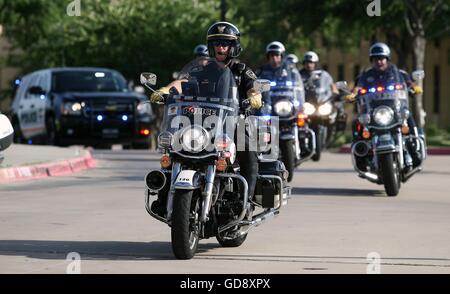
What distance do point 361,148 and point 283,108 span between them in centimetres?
254

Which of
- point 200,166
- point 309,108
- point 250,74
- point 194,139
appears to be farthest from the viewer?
point 309,108

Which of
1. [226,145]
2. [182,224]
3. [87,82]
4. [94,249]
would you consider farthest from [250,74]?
[87,82]

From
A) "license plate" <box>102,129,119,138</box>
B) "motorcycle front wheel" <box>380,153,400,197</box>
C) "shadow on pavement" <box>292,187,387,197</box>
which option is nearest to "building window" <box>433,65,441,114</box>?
"license plate" <box>102,129,119,138</box>

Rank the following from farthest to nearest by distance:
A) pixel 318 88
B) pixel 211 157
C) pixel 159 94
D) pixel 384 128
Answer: pixel 318 88
pixel 384 128
pixel 159 94
pixel 211 157

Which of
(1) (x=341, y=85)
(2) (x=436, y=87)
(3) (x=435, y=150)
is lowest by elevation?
(3) (x=435, y=150)

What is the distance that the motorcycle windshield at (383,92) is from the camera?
59.3 feet

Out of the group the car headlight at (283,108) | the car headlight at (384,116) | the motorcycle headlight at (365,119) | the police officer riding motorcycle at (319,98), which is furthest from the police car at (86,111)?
the car headlight at (384,116)

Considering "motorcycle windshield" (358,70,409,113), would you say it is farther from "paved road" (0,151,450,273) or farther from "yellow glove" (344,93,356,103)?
"paved road" (0,151,450,273)

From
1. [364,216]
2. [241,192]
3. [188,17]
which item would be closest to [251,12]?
[188,17]

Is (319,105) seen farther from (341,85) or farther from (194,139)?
(194,139)

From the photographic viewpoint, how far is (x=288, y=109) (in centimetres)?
2056

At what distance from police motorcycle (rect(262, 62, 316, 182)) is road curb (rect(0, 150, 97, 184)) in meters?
3.53

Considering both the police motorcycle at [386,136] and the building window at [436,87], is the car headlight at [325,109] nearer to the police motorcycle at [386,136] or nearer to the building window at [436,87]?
the police motorcycle at [386,136]

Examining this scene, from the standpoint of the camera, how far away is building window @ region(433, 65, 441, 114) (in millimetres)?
66500
